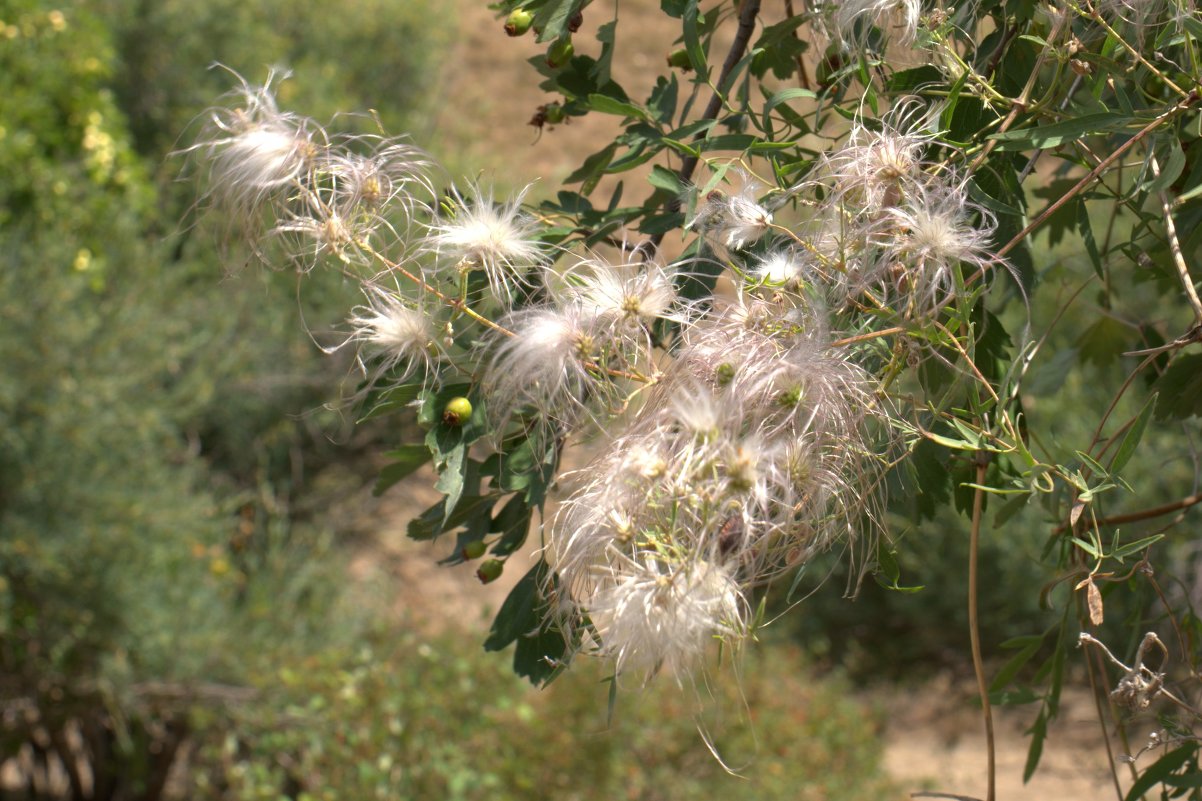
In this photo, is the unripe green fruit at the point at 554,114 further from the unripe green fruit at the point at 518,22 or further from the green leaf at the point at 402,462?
the green leaf at the point at 402,462

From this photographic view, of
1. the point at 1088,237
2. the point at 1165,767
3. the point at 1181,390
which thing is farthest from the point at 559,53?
the point at 1165,767

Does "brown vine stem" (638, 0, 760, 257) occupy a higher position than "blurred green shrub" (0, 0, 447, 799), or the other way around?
"brown vine stem" (638, 0, 760, 257)

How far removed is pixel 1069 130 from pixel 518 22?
496 mm

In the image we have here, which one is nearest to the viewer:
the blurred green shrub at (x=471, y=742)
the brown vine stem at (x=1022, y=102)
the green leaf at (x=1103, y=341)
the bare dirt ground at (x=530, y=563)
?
the brown vine stem at (x=1022, y=102)

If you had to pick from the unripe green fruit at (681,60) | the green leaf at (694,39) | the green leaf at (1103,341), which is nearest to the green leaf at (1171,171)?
the green leaf at (694,39)

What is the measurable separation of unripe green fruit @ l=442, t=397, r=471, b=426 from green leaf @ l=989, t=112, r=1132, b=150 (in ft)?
1.47

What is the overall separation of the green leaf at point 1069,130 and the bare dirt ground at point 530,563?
1.86 meters

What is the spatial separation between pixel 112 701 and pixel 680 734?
1790mm

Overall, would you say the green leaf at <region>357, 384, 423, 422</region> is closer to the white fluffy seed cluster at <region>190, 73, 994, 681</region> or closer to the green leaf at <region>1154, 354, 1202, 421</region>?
the white fluffy seed cluster at <region>190, 73, 994, 681</region>

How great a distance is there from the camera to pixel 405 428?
233 inches

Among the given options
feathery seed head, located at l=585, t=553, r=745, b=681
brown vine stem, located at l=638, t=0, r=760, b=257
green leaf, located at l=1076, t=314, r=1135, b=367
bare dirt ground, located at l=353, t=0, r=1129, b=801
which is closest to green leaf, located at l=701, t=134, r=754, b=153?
brown vine stem, located at l=638, t=0, r=760, b=257

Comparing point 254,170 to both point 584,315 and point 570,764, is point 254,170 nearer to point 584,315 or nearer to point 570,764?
point 584,315

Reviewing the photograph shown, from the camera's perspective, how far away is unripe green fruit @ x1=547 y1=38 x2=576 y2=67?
45.1 inches

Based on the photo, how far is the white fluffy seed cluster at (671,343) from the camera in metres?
0.77
